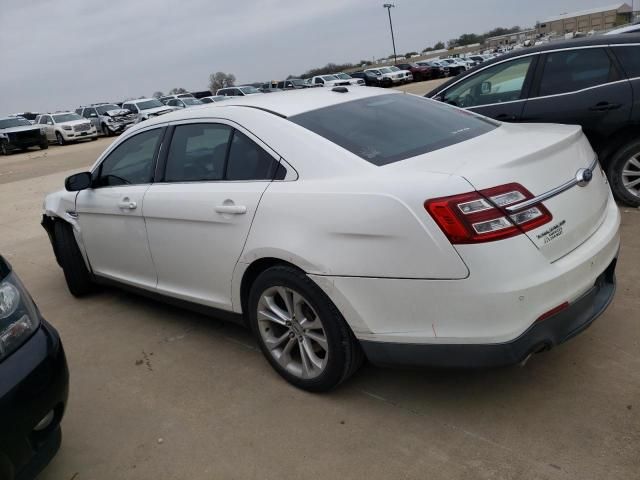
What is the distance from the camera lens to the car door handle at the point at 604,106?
5073 millimetres

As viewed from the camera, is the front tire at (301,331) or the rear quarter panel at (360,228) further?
the front tire at (301,331)

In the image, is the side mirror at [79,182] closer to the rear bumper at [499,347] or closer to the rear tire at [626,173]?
the rear bumper at [499,347]

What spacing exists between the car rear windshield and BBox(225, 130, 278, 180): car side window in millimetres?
258

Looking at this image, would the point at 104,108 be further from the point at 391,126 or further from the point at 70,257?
the point at 391,126

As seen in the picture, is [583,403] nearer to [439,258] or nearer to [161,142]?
[439,258]

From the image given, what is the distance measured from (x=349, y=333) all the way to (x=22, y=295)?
145 cm

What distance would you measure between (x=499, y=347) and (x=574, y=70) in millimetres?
4032

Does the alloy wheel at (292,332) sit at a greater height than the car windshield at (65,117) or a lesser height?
lesser

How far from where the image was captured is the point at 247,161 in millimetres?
3123

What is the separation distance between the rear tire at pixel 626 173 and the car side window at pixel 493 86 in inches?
42.3

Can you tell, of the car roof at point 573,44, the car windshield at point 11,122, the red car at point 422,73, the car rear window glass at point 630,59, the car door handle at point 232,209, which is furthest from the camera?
the red car at point 422,73

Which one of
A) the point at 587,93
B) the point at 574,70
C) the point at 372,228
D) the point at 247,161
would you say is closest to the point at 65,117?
the point at 574,70

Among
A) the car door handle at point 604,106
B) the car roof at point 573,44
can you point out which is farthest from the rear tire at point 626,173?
the car roof at point 573,44

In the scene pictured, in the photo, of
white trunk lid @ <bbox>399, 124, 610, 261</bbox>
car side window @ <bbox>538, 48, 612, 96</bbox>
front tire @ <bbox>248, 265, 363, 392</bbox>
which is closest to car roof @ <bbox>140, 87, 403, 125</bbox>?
white trunk lid @ <bbox>399, 124, 610, 261</bbox>
